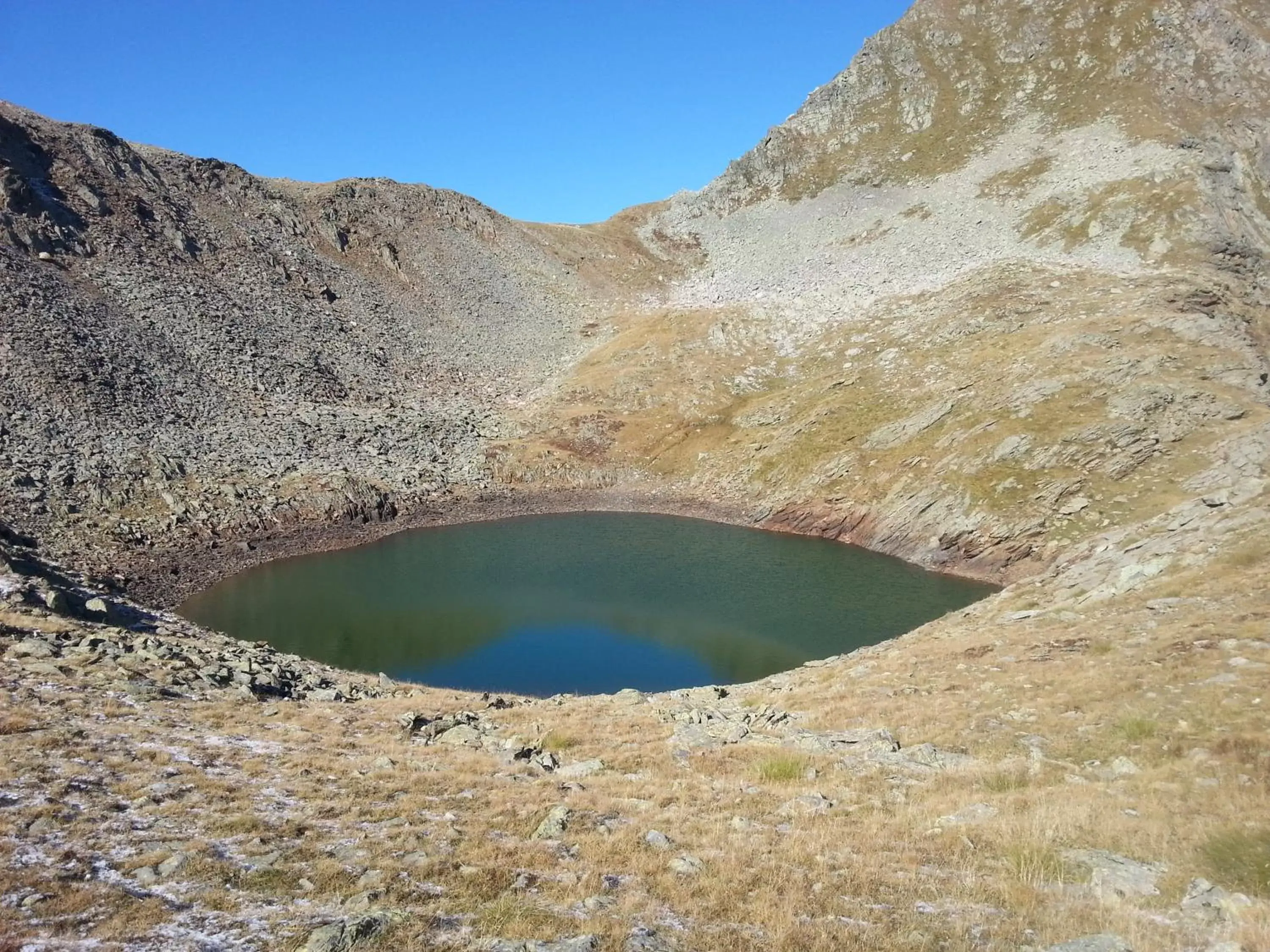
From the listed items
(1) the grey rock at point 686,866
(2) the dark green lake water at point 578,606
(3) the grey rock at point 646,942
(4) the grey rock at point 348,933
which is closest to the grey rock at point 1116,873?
(1) the grey rock at point 686,866

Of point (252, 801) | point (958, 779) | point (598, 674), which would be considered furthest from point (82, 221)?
point (958, 779)

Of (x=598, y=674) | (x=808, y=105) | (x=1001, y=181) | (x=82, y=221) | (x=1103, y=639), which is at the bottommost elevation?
(x=598, y=674)

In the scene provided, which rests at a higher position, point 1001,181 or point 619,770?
point 1001,181

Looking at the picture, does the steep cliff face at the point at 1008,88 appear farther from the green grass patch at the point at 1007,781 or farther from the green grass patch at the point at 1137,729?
the green grass patch at the point at 1007,781

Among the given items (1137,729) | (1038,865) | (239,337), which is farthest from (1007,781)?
(239,337)

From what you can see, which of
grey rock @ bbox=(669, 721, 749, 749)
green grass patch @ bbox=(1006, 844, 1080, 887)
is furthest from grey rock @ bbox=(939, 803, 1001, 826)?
grey rock @ bbox=(669, 721, 749, 749)

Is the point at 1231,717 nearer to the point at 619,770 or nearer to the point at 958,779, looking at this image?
the point at 958,779
